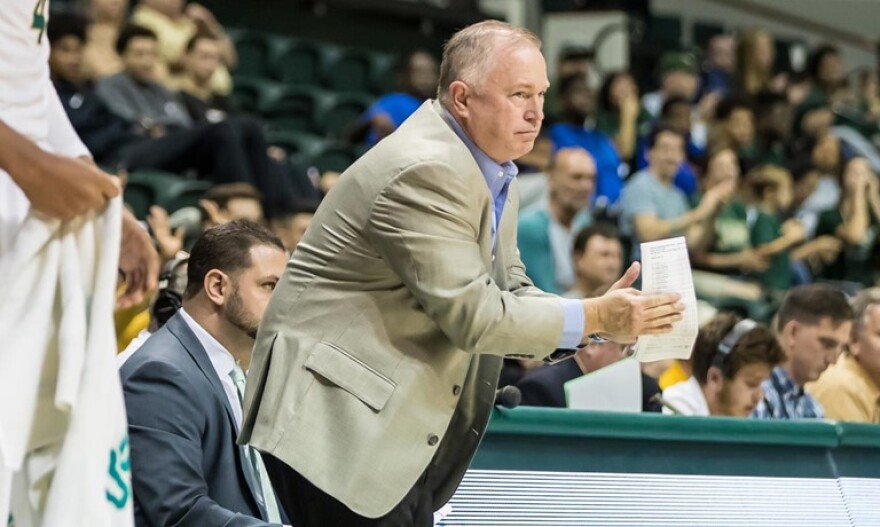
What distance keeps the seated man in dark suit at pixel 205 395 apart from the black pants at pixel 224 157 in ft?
12.6

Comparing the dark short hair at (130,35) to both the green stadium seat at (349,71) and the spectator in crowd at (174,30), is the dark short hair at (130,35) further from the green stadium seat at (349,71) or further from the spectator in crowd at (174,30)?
the green stadium seat at (349,71)

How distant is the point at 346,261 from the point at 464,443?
0.45 meters

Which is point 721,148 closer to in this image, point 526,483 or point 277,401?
point 526,483

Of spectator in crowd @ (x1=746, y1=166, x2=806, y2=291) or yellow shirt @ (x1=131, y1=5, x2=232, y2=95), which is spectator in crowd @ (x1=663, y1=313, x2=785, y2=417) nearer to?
spectator in crowd @ (x1=746, y1=166, x2=806, y2=291)

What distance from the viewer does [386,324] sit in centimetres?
282

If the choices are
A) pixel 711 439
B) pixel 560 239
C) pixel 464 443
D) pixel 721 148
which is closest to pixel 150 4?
pixel 560 239

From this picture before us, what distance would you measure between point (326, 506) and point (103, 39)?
6330 millimetres

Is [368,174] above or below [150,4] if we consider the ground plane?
above

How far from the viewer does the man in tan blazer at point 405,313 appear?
108 inches

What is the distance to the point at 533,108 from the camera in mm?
2883

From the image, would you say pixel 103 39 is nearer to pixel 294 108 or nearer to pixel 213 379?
pixel 294 108

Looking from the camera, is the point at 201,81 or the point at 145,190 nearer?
the point at 145,190

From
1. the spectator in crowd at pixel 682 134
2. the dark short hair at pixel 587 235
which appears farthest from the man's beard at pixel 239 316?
the spectator in crowd at pixel 682 134

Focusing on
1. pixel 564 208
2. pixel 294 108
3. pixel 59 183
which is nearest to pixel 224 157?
pixel 564 208
